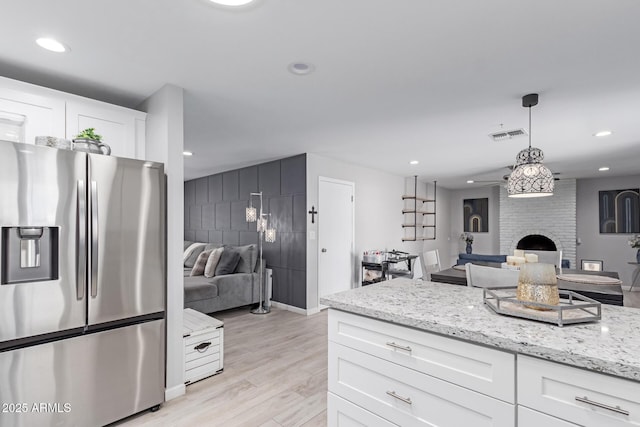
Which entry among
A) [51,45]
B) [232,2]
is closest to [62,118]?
[51,45]

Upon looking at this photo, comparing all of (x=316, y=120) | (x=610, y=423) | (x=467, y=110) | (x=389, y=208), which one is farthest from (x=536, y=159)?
(x=389, y=208)

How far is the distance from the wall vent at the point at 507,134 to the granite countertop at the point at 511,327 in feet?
8.17

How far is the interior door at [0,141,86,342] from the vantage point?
1.67 metres

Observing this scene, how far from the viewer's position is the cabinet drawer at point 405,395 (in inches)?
44.0

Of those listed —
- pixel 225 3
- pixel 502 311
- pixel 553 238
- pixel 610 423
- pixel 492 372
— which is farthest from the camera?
pixel 553 238

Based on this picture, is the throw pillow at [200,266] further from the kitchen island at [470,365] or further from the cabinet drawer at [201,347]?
the kitchen island at [470,365]

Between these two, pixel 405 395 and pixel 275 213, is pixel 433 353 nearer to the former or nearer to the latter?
pixel 405 395

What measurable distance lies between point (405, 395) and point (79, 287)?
6.32 ft

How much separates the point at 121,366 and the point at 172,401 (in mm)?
536

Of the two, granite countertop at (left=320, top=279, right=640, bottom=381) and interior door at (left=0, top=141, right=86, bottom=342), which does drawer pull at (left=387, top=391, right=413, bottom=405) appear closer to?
granite countertop at (left=320, top=279, right=640, bottom=381)

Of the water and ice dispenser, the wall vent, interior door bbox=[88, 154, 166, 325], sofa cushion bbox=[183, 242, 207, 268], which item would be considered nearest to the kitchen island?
interior door bbox=[88, 154, 166, 325]

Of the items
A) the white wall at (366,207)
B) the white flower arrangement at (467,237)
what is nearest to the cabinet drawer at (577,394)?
the white wall at (366,207)

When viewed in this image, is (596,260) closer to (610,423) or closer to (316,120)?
(316,120)

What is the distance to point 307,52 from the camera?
1928 millimetres
